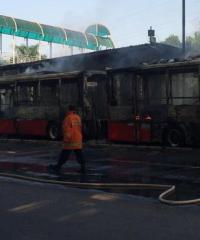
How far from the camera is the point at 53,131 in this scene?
24344 millimetres

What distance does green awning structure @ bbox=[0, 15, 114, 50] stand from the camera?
53.1 m

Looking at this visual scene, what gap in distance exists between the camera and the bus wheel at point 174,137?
18875 millimetres

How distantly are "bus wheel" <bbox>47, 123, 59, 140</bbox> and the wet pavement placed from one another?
2.77 m

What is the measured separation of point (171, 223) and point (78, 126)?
6.07 m

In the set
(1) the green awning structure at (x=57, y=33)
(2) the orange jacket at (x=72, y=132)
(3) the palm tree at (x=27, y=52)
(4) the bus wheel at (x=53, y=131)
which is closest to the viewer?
(2) the orange jacket at (x=72, y=132)

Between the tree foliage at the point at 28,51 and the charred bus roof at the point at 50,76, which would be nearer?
the charred bus roof at the point at 50,76

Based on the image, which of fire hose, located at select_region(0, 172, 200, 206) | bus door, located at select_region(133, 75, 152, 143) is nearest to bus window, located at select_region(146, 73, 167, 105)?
bus door, located at select_region(133, 75, 152, 143)

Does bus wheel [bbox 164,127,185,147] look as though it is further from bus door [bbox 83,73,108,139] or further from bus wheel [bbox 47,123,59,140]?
bus wheel [bbox 47,123,59,140]

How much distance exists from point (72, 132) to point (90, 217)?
17.2ft

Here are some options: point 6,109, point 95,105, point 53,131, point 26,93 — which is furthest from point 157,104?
point 6,109

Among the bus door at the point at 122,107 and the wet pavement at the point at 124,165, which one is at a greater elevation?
the bus door at the point at 122,107

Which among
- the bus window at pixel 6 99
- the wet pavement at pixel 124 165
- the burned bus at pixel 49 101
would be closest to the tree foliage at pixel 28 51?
the bus window at pixel 6 99

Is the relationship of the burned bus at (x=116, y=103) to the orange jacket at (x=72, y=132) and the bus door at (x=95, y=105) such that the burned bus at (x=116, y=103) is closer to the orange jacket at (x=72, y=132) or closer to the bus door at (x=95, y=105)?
the bus door at (x=95, y=105)

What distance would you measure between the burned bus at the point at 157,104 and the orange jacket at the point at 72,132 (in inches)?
246
